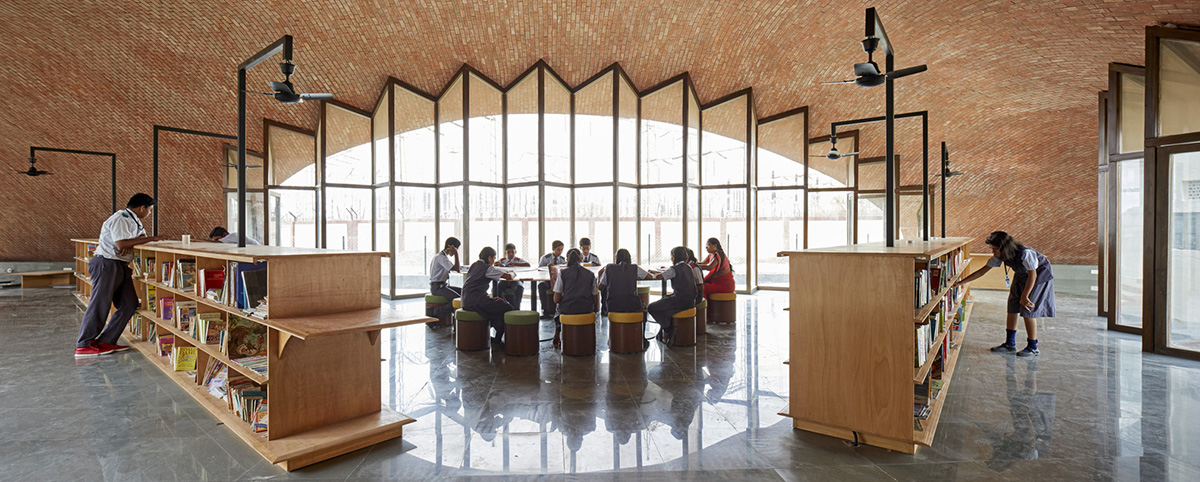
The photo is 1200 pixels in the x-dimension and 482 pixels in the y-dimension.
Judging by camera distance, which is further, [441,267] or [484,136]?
[484,136]

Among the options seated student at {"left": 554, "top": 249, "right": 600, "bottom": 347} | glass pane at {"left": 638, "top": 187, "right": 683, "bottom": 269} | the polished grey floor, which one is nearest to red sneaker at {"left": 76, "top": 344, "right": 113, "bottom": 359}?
the polished grey floor

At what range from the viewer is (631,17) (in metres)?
9.90

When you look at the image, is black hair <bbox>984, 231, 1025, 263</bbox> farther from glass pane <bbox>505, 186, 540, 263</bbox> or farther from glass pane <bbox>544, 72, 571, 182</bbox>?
glass pane <bbox>505, 186, 540, 263</bbox>

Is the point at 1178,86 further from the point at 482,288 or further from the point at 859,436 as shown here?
the point at 482,288

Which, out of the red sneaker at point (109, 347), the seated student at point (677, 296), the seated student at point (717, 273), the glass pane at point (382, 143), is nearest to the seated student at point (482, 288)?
the seated student at point (677, 296)

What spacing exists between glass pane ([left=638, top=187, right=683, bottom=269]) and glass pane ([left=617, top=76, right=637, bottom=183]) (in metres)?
0.52

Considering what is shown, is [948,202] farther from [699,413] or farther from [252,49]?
[252,49]

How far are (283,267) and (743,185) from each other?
9859mm

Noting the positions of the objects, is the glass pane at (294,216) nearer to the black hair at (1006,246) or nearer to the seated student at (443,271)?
the seated student at (443,271)

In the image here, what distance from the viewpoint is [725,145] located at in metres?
11.8

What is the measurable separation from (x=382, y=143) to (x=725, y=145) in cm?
723

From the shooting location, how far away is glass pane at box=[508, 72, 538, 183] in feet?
36.5

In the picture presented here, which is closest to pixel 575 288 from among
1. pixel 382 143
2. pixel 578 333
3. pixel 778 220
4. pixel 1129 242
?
pixel 578 333

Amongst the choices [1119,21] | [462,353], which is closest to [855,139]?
[1119,21]
